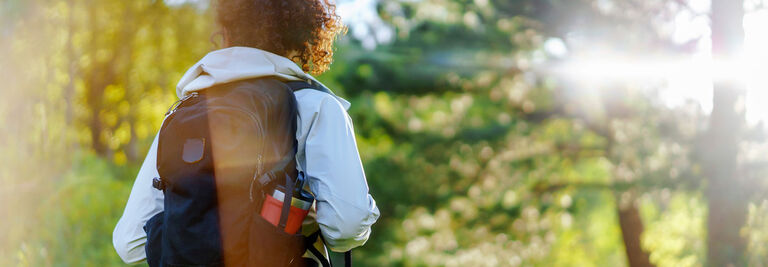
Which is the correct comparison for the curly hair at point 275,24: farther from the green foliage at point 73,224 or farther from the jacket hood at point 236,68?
the green foliage at point 73,224

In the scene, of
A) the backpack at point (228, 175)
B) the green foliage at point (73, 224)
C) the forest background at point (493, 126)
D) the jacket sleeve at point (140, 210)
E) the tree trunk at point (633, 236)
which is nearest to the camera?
the backpack at point (228, 175)

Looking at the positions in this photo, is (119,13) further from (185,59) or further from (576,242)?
(576,242)

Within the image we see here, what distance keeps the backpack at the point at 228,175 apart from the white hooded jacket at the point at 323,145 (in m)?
0.04

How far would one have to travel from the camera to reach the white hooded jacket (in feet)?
4.58

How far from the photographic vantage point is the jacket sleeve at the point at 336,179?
1.39m

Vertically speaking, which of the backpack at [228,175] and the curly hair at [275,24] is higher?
the curly hair at [275,24]

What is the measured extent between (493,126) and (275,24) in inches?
302

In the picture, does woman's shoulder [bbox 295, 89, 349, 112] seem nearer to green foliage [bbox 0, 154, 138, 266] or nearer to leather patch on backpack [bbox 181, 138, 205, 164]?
leather patch on backpack [bbox 181, 138, 205, 164]

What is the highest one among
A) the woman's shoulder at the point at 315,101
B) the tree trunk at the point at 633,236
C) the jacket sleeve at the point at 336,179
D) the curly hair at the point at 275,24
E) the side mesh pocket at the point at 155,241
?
the tree trunk at the point at 633,236

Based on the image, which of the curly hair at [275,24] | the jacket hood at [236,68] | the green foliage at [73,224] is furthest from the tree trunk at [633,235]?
the jacket hood at [236,68]

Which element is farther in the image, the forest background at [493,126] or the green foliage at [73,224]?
the forest background at [493,126]

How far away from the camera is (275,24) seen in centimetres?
154

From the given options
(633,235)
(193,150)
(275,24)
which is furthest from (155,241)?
(633,235)

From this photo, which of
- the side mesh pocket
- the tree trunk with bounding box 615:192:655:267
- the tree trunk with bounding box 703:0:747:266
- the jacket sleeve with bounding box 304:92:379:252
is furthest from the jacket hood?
the tree trunk with bounding box 615:192:655:267
